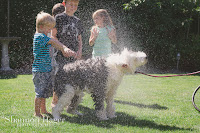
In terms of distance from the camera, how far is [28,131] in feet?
11.2

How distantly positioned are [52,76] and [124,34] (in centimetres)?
876

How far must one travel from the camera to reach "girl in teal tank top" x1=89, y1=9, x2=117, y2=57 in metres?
4.91

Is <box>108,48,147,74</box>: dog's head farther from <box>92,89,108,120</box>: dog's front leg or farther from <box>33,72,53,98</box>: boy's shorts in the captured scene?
<box>33,72,53,98</box>: boy's shorts

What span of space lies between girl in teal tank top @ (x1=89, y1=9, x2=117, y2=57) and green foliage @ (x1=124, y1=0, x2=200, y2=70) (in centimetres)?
698

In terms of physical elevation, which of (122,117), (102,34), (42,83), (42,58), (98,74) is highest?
(102,34)

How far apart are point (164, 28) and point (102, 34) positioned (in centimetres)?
768

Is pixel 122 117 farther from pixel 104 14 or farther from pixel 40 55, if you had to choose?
pixel 104 14

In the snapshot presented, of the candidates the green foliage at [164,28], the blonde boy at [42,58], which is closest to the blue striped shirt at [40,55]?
the blonde boy at [42,58]

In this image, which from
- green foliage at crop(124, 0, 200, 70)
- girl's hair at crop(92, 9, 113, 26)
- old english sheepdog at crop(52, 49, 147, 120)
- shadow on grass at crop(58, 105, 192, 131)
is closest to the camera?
shadow on grass at crop(58, 105, 192, 131)

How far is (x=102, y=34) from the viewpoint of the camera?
497cm

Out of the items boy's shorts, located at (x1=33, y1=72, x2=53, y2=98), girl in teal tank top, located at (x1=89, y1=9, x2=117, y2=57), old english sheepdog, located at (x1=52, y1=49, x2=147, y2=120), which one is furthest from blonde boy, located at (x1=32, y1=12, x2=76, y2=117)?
girl in teal tank top, located at (x1=89, y1=9, x2=117, y2=57)

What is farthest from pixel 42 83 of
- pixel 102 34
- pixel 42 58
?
pixel 102 34

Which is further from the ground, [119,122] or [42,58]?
[42,58]

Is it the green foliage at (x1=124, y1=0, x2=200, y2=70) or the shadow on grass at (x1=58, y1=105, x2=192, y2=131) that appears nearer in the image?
the shadow on grass at (x1=58, y1=105, x2=192, y2=131)
